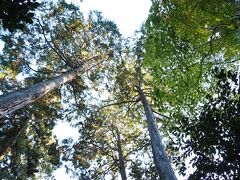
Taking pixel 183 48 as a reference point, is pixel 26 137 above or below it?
above

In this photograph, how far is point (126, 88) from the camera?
14.3 meters

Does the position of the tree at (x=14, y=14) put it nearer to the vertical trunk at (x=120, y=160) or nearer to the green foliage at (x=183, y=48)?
the green foliage at (x=183, y=48)

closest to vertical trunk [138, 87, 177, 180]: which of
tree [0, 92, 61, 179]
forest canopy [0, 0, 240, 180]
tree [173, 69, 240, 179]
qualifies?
forest canopy [0, 0, 240, 180]

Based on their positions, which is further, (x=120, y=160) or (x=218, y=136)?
(x=120, y=160)

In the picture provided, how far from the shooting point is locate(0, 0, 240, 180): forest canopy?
4598mm

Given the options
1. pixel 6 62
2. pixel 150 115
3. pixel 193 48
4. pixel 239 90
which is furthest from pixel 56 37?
pixel 239 90

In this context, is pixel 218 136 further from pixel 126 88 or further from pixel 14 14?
pixel 126 88

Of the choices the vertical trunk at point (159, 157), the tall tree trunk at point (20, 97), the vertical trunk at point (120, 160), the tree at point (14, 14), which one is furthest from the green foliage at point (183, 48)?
the vertical trunk at point (120, 160)

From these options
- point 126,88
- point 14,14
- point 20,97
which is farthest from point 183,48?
point 126,88

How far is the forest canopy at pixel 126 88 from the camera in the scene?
15.1 ft

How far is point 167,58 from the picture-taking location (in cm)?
527

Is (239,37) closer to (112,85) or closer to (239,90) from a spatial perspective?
(239,90)

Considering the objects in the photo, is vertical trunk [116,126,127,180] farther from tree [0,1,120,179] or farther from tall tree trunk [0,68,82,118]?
tall tree trunk [0,68,82,118]

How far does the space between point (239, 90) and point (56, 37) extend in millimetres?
11018
